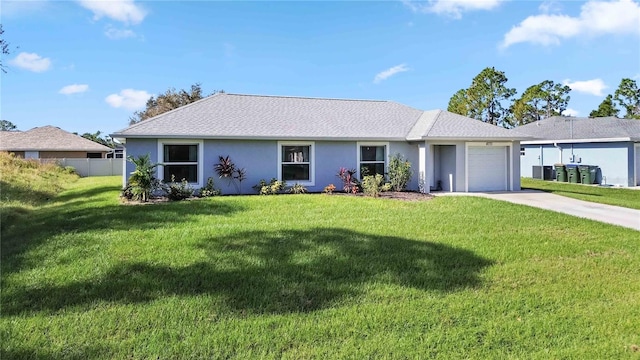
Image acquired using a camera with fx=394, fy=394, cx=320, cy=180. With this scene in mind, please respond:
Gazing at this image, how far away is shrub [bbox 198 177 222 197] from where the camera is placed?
48.0ft

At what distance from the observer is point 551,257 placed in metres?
6.75

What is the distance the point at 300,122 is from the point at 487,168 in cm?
833

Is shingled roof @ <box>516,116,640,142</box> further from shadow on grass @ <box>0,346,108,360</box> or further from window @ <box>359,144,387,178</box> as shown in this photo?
shadow on grass @ <box>0,346,108,360</box>

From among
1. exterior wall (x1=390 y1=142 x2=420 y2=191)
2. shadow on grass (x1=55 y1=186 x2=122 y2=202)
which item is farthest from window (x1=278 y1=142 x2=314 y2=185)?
shadow on grass (x1=55 y1=186 x2=122 y2=202)

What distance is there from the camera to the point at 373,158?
1719 centimetres

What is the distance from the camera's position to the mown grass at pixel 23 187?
11.6 meters

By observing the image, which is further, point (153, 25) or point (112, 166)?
point (112, 166)

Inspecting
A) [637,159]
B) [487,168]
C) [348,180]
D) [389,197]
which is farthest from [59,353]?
[637,159]

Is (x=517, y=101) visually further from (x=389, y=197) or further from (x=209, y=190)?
(x=209, y=190)

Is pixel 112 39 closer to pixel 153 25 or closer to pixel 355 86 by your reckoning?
pixel 153 25

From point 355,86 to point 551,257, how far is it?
2597cm

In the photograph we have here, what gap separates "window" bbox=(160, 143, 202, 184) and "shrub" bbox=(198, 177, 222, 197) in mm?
522

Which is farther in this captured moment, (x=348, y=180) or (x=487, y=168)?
(x=487, y=168)

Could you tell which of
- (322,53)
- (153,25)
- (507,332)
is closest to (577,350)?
(507,332)
